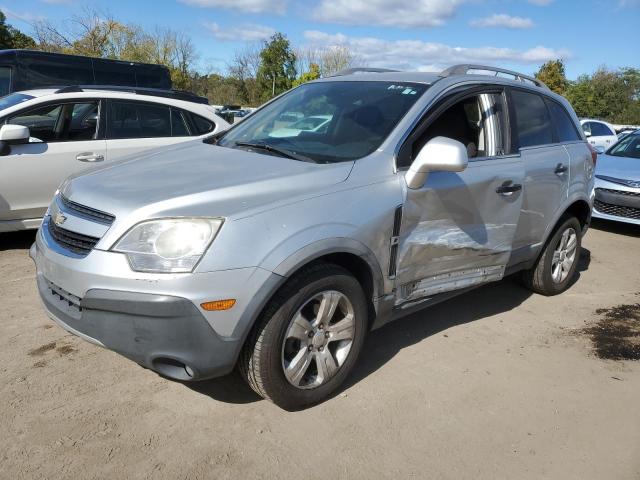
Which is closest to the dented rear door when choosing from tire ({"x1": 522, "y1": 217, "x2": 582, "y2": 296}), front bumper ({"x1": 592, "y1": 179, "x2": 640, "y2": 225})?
tire ({"x1": 522, "y1": 217, "x2": 582, "y2": 296})

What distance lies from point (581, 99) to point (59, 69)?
36.9m

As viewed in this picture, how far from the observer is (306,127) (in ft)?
12.2

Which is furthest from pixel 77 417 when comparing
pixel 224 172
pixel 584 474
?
pixel 584 474

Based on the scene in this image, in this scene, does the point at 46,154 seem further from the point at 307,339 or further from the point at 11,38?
the point at 11,38

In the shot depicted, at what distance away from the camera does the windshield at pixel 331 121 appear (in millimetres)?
3311

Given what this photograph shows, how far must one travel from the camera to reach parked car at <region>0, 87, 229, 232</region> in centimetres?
531

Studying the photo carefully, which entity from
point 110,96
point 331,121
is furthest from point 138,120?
point 331,121

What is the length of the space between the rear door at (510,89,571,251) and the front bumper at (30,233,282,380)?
249 centimetres

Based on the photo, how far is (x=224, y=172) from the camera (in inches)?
115

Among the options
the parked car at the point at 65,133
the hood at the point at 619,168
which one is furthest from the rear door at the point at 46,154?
the hood at the point at 619,168

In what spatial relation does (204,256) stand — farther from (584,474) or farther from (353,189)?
(584,474)

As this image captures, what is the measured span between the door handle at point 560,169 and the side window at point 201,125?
3.92m

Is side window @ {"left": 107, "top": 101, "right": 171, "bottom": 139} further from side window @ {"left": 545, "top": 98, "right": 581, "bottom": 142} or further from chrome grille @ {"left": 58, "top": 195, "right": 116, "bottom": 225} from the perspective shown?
side window @ {"left": 545, "top": 98, "right": 581, "bottom": 142}

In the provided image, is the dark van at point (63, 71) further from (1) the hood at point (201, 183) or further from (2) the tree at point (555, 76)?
(2) the tree at point (555, 76)
